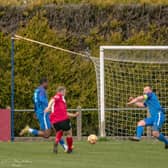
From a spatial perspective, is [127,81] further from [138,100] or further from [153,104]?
[138,100]

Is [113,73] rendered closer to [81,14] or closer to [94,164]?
[81,14]

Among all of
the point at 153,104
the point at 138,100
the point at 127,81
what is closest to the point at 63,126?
the point at 138,100

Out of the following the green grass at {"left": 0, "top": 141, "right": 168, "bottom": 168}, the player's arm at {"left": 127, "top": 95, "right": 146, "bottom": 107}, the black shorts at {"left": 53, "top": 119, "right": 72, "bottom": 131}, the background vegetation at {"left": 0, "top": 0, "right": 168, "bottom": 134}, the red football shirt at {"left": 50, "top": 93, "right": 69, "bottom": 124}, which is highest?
the background vegetation at {"left": 0, "top": 0, "right": 168, "bottom": 134}

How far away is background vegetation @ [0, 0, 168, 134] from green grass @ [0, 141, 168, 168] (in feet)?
25.2

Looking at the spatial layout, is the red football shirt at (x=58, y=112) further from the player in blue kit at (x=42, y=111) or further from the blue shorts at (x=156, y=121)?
the blue shorts at (x=156, y=121)

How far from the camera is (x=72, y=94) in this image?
104 feet

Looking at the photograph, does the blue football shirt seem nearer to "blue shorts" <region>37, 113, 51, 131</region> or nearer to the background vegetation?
"blue shorts" <region>37, 113, 51, 131</region>

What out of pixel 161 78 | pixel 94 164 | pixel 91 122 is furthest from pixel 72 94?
Answer: pixel 94 164

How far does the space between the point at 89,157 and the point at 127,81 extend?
35.8ft

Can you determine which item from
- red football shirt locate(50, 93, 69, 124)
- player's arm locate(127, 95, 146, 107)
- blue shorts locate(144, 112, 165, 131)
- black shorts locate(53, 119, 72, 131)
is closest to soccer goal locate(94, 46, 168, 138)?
blue shorts locate(144, 112, 165, 131)

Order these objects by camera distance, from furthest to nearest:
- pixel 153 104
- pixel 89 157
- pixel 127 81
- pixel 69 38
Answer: pixel 69 38 < pixel 127 81 < pixel 153 104 < pixel 89 157

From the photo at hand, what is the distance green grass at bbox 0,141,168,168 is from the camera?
16.7 m

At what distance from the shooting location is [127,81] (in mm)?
29562

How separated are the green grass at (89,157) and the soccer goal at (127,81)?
213 inches
